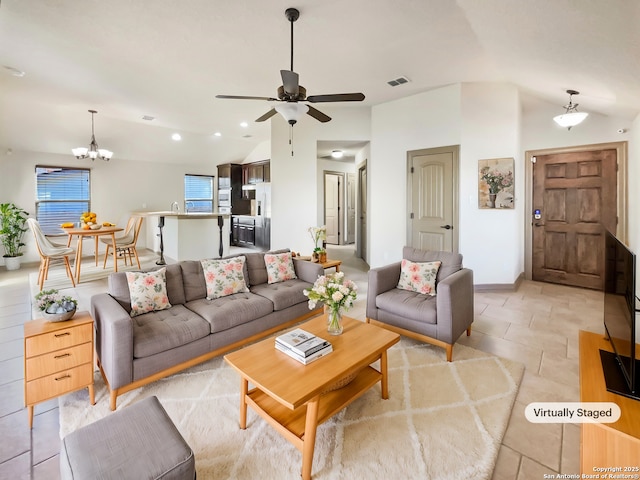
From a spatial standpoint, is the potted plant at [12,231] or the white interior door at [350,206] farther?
the white interior door at [350,206]

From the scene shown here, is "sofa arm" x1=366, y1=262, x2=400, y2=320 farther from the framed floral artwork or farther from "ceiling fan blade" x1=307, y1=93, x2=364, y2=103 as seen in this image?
the framed floral artwork

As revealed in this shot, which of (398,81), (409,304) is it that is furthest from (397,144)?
(409,304)

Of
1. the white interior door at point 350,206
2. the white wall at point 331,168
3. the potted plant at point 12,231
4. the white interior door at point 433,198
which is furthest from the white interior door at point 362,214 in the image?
the potted plant at point 12,231

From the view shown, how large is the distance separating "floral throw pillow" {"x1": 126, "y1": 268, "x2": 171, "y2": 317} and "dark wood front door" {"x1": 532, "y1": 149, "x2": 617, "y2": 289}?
18.2ft

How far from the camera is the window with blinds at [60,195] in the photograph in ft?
22.8

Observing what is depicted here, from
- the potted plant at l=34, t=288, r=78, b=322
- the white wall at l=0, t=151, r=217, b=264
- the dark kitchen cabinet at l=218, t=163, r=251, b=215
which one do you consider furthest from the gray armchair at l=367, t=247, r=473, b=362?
the dark kitchen cabinet at l=218, t=163, r=251, b=215

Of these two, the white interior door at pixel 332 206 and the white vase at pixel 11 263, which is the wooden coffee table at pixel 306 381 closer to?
the white interior door at pixel 332 206

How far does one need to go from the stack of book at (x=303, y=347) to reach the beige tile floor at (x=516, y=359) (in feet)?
3.57

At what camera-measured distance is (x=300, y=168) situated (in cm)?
602

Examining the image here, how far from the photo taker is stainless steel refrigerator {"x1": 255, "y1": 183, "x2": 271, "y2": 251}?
27.3 feet

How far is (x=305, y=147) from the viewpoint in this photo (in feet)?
19.6

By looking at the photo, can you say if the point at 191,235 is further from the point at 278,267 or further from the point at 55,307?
the point at 55,307

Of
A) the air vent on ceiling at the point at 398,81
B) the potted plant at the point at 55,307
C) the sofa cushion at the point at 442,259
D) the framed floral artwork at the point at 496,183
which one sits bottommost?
the potted plant at the point at 55,307

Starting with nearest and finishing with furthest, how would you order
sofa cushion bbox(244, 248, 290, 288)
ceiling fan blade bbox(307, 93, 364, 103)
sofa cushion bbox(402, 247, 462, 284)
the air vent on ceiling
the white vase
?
ceiling fan blade bbox(307, 93, 364, 103) < sofa cushion bbox(402, 247, 462, 284) < sofa cushion bbox(244, 248, 290, 288) < the air vent on ceiling < the white vase
